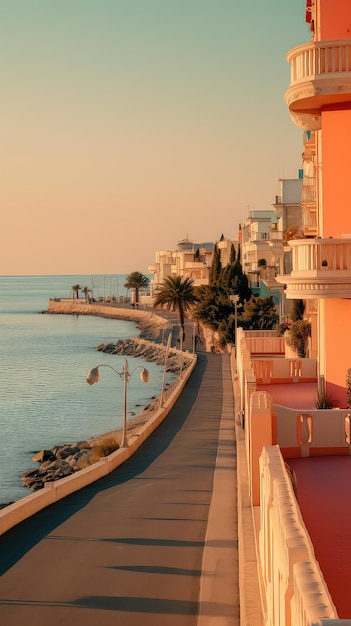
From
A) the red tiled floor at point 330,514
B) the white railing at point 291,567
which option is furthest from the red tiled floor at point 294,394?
the white railing at point 291,567

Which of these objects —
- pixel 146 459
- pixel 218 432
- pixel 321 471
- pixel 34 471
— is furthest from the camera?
pixel 34 471

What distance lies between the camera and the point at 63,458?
49719mm

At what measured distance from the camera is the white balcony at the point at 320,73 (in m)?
17.1

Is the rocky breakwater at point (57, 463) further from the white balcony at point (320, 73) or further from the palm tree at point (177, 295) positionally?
the palm tree at point (177, 295)

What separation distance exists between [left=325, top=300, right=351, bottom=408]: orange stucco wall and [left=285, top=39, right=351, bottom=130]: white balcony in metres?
4.25

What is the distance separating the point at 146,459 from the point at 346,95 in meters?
19.3

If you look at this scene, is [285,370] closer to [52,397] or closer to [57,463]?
[57,463]

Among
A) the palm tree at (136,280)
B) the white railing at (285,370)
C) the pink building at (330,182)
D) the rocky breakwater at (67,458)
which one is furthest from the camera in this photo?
the palm tree at (136,280)

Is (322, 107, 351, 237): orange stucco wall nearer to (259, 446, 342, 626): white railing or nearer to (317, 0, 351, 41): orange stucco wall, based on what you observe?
(317, 0, 351, 41): orange stucco wall

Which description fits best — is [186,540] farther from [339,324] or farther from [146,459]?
[146,459]

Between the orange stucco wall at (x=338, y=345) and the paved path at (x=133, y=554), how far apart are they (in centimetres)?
420

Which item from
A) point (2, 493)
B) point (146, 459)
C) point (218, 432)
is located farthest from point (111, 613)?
point (2, 493)

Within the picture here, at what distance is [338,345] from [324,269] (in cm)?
227

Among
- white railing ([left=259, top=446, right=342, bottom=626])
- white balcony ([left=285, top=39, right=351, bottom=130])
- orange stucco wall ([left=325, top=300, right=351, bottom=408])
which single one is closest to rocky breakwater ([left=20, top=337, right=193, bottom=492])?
orange stucco wall ([left=325, top=300, right=351, bottom=408])
